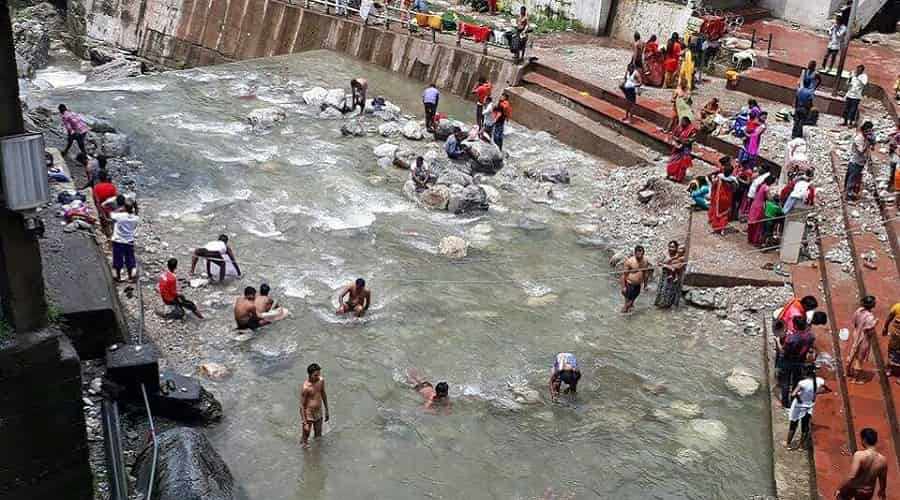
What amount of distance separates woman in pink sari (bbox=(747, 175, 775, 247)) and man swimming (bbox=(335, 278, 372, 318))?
6.00m

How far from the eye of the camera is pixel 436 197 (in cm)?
1582

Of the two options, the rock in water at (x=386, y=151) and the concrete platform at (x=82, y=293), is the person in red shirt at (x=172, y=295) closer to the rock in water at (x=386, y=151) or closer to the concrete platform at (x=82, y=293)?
the concrete platform at (x=82, y=293)

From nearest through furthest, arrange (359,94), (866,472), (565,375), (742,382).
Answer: (866,472), (565,375), (742,382), (359,94)

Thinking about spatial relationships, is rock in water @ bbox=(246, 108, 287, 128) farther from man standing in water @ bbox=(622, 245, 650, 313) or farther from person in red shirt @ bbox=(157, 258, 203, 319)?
man standing in water @ bbox=(622, 245, 650, 313)

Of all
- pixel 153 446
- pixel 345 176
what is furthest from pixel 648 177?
pixel 153 446

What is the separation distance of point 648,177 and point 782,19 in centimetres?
971

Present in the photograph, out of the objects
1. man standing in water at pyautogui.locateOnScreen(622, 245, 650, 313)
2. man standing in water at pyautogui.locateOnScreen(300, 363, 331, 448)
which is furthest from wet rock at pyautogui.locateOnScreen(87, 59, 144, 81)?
man standing in water at pyautogui.locateOnScreen(300, 363, 331, 448)

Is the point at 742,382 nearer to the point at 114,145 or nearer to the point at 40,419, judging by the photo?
the point at 40,419

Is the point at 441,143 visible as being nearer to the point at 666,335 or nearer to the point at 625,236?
the point at 625,236

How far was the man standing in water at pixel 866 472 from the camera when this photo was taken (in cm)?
774

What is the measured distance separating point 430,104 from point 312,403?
1055 centimetres

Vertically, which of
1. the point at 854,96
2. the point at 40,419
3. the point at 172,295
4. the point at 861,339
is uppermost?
the point at 854,96

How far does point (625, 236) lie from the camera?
49.3 feet

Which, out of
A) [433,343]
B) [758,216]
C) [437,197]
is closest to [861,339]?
[758,216]
